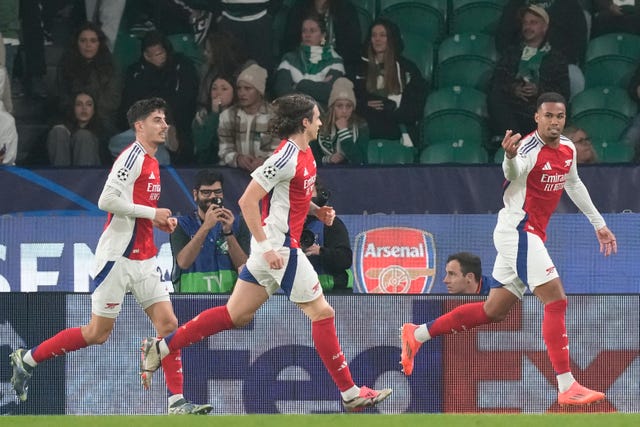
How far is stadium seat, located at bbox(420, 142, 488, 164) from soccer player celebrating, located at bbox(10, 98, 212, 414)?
4.29 meters

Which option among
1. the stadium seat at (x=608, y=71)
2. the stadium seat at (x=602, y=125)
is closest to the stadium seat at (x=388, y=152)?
the stadium seat at (x=602, y=125)

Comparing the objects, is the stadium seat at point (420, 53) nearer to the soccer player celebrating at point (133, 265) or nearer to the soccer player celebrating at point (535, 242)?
the soccer player celebrating at point (535, 242)

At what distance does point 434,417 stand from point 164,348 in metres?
2.06

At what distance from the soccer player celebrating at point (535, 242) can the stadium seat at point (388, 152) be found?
12.6 ft

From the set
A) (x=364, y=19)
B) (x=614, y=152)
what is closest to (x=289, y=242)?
(x=614, y=152)

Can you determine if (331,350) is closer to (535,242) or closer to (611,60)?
(535,242)

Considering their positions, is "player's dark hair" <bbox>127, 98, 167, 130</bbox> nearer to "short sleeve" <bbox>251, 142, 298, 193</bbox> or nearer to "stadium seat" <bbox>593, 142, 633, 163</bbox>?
"short sleeve" <bbox>251, 142, 298, 193</bbox>

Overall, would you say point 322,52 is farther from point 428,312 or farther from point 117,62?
point 428,312

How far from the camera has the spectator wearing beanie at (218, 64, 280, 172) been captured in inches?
506

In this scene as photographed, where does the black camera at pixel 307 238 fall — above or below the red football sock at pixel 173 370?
above

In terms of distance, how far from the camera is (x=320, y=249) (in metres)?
10.5

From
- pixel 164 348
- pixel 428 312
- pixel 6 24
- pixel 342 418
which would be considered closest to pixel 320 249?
pixel 428 312

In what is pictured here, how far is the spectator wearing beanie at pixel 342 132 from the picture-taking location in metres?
13.1

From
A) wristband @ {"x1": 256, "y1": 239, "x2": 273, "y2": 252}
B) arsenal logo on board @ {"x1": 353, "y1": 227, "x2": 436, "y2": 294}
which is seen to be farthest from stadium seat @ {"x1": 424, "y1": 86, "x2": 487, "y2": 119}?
wristband @ {"x1": 256, "y1": 239, "x2": 273, "y2": 252}
